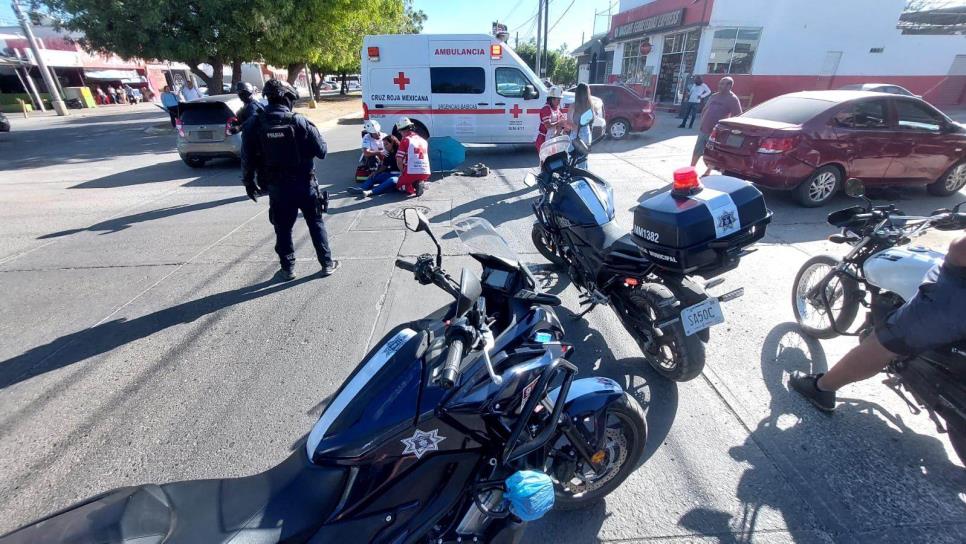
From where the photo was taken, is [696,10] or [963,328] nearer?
[963,328]

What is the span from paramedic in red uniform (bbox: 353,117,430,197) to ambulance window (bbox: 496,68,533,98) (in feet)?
12.3

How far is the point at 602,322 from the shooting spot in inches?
139

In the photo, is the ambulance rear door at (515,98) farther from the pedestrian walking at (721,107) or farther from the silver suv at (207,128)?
the silver suv at (207,128)

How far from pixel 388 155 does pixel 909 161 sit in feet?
27.7

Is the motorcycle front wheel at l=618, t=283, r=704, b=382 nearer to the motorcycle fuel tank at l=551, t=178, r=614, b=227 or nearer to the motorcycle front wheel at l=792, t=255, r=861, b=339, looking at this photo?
the motorcycle fuel tank at l=551, t=178, r=614, b=227

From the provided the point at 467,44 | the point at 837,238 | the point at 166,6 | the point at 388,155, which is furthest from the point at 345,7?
the point at 837,238

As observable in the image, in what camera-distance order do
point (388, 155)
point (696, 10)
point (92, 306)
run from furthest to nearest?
point (696, 10) → point (388, 155) → point (92, 306)

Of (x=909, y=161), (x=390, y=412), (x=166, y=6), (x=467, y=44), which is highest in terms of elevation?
(x=166, y=6)

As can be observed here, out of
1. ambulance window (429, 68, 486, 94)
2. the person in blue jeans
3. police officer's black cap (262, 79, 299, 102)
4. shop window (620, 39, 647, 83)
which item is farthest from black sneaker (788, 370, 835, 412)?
shop window (620, 39, 647, 83)

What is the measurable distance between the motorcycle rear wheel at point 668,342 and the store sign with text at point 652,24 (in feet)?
72.0

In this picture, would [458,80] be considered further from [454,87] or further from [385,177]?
[385,177]

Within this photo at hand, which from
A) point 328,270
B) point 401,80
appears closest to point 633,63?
point 401,80

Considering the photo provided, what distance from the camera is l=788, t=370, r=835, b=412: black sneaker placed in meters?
2.49

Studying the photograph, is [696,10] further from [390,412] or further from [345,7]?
[390,412]
